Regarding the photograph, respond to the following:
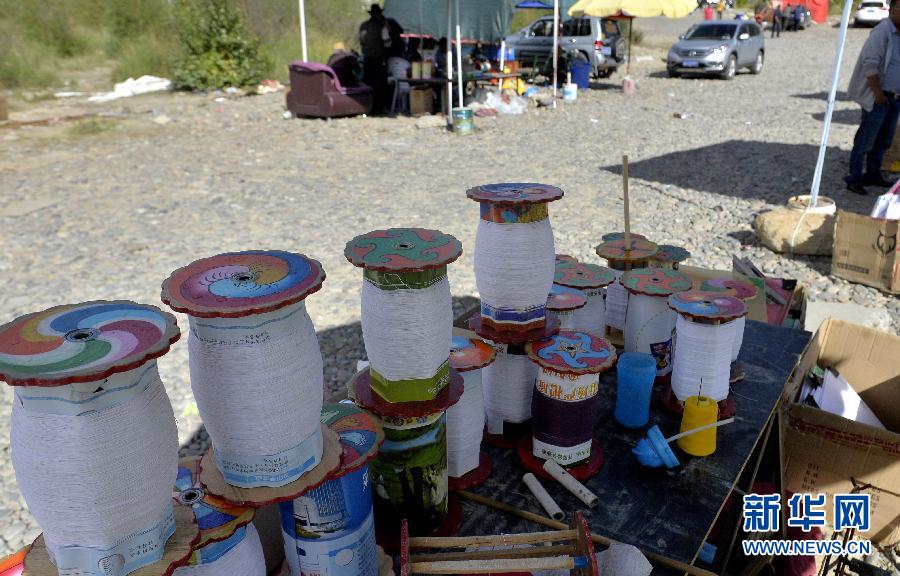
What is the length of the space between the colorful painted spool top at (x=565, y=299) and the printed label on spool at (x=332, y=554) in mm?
1247

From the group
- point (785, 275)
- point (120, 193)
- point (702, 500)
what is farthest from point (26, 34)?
point (702, 500)

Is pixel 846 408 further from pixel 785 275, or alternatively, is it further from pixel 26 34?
pixel 26 34

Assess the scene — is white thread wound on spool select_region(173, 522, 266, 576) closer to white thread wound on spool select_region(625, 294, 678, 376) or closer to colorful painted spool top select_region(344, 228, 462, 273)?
colorful painted spool top select_region(344, 228, 462, 273)

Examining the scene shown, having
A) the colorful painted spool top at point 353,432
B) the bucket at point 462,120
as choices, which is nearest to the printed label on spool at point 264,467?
the colorful painted spool top at point 353,432

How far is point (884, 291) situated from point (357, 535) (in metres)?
4.88

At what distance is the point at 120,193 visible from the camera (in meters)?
7.67

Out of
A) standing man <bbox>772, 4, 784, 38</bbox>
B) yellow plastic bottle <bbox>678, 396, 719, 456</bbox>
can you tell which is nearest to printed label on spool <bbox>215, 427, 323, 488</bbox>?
yellow plastic bottle <bbox>678, 396, 719, 456</bbox>

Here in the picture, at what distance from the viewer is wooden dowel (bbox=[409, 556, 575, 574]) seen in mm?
1685

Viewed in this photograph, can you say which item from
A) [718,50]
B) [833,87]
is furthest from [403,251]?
[718,50]

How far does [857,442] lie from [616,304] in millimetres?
1269

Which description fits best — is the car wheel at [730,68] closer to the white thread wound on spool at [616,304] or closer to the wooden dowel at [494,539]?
the white thread wound on spool at [616,304]

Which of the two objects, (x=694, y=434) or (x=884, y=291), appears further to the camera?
(x=884, y=291)

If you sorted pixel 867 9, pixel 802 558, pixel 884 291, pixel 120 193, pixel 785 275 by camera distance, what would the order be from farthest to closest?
1. pixel 867 9
2. pixel 120 193
3. pixel 785 275
4. pixel 884 291
5. pixel 802 558

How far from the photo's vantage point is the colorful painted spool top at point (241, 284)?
1.43 metres
